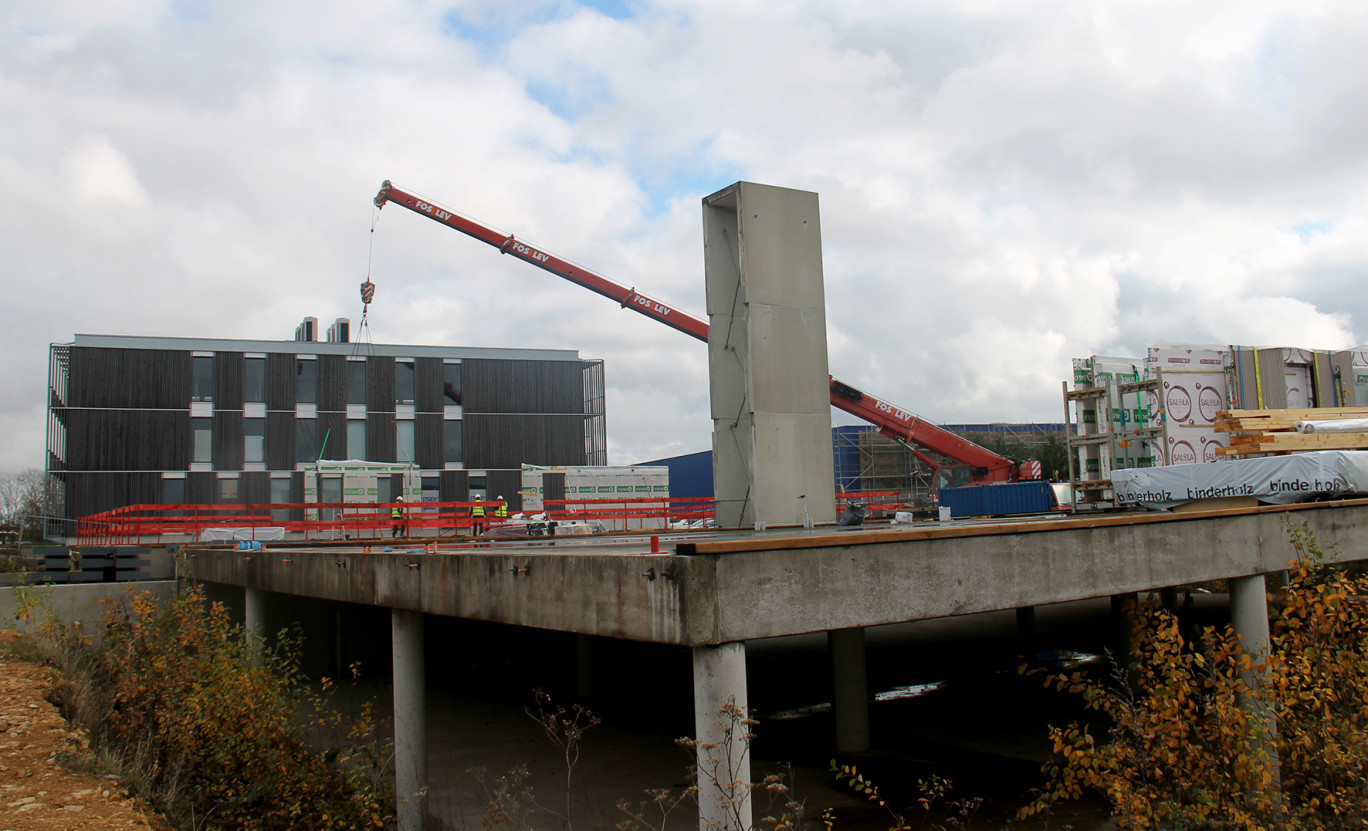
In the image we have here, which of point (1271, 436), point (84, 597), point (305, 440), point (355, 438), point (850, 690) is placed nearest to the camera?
point (850, 690)

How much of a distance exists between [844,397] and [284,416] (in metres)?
26.7

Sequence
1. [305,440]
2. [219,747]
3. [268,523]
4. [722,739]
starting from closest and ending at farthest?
[722,739] < [219,747] < [268,523] < [305,440]

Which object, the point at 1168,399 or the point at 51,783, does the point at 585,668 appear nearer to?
the point at 51,783

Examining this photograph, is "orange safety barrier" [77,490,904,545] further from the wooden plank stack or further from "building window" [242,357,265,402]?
"building window" [242,357,265,402]

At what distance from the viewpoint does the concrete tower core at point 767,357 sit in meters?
14.9

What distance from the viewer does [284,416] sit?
145ft

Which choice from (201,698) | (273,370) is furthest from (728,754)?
(273,370)

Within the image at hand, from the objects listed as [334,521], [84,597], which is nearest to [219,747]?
[84,597]

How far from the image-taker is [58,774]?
8.45m

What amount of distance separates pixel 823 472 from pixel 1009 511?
40.0 ft

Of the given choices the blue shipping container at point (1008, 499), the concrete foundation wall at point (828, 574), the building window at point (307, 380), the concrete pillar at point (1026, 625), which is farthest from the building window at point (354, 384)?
the concrete foundation wall at point (828, 574)

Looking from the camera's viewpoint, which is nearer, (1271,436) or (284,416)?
(1271,436)

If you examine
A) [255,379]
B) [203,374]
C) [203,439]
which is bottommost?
[203,439]

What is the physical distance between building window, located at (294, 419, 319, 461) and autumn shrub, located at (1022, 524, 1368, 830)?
135 feet
